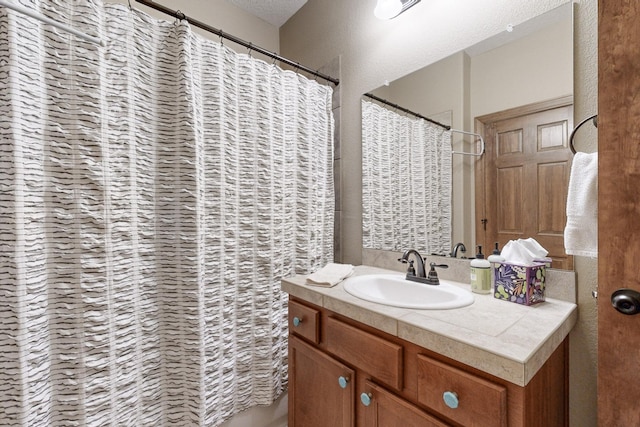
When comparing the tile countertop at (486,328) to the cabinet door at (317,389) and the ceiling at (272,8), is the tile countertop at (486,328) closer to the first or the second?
the cabinet door at (317,389)

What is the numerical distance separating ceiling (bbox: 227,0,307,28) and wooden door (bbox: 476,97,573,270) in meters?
1.67

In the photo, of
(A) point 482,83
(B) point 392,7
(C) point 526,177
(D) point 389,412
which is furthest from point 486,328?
(B) point 392,7

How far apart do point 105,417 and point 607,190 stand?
1764 millimetres

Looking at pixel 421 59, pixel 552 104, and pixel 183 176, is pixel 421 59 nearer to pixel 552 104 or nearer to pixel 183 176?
pixel 552 104

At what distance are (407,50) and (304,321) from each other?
1448 mm

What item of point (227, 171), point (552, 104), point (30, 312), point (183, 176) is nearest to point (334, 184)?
point (227, 171)

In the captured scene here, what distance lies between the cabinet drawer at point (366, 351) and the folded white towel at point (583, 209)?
1.98 ft

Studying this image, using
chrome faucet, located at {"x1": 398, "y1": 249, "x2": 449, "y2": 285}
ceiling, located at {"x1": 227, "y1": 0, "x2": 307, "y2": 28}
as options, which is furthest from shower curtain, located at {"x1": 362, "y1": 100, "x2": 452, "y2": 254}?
ceiling, located at {"x1": 227, "y1": 0, "x2": 307, "y2": 28}

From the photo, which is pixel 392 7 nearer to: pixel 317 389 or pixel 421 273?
pixel 421 273

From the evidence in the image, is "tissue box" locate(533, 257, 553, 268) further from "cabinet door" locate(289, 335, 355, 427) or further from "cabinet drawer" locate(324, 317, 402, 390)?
"cabinet door" locate(289, 335, 355, 427)

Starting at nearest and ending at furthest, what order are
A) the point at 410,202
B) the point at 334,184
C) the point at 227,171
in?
the point at 227,171 → the point at 410,202 → the point at 334,184

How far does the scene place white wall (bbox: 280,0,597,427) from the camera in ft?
3.26

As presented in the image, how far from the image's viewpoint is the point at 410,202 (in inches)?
61.2

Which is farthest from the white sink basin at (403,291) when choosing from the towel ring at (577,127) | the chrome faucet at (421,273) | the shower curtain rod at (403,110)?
the shower curtain rod at (403,110)
